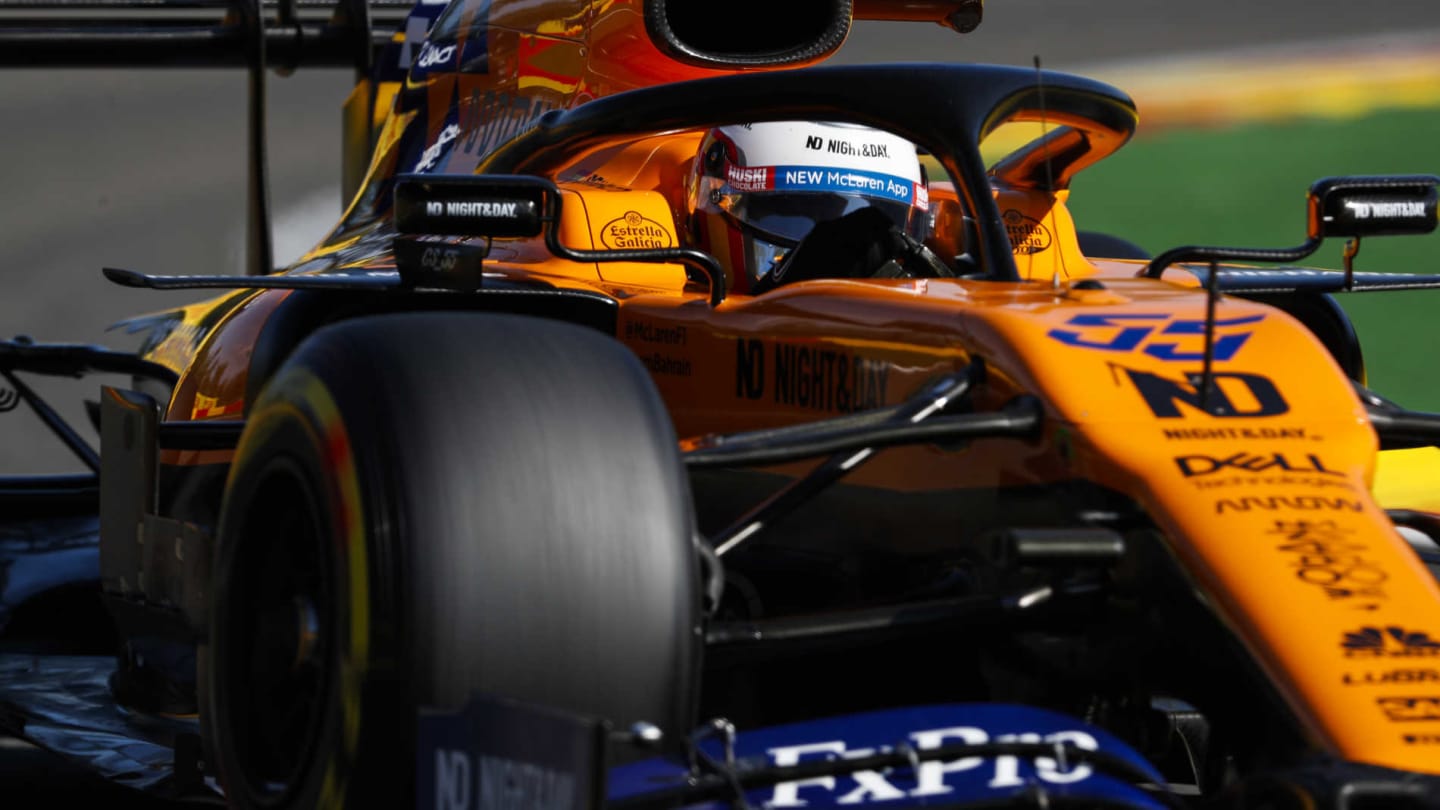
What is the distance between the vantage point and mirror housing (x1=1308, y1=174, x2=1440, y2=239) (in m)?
3.57

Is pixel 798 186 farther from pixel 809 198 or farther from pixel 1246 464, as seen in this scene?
pixel 1246 464

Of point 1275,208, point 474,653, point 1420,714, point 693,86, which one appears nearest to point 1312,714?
point 1420,714

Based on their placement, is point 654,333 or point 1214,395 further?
point 654,333

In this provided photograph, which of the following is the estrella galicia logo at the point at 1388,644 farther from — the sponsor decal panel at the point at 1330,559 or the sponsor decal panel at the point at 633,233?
the sponsor decal panel at the point at 633,233

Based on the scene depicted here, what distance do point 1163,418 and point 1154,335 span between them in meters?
0.22

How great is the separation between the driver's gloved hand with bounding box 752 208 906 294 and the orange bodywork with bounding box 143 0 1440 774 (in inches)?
9.2

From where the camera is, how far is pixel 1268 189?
1490cm

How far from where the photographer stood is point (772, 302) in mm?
3648

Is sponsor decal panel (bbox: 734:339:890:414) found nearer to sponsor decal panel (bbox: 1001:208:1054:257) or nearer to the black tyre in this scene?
the black tyre

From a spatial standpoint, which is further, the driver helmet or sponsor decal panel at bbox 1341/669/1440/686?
the driver helmet

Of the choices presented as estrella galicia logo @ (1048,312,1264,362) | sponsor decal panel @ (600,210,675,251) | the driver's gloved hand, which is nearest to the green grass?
sponsor decal panel @ (600,210,675,251)

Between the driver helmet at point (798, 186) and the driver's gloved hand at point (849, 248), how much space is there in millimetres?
166

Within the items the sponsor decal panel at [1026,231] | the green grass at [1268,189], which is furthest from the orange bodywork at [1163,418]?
the green grass at [1268,189]

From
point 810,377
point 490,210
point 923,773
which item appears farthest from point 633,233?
point 923,773
